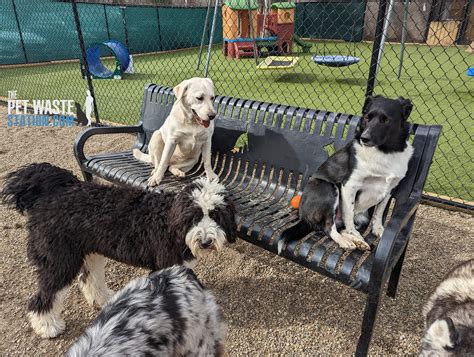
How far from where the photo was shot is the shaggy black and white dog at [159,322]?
4.89 ft

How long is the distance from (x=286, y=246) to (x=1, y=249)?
3.11m

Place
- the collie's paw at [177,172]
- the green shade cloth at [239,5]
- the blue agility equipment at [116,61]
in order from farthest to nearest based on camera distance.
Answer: the green shade cloth at [239,5], the blue agility equipment at [116,61], the collie's paw at [177,172]

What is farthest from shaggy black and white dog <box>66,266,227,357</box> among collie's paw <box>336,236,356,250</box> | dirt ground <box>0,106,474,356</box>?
collie's paw <box>336,236,356,250</box>

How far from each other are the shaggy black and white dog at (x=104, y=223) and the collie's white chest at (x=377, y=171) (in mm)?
986

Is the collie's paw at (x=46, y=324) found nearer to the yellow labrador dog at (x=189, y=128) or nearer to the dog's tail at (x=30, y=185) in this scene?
the dog's tail at (x=30, y=185)

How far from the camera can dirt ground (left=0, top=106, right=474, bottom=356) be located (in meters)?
2.58

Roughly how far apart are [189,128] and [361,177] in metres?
1.83

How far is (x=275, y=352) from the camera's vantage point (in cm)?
253

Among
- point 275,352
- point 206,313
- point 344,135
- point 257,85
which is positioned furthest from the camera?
point 257,85

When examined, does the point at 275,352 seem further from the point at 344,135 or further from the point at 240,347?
the point at 344,135

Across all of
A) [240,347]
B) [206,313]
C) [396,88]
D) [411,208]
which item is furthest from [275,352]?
[396,88]

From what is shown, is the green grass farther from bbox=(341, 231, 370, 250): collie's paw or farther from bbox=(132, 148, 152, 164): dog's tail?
bbox=(132, 148, 152, 164): dog's tail

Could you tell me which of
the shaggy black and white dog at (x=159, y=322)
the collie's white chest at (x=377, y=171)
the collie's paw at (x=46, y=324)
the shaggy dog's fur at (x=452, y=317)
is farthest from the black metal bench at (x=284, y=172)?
the collie's paw at (x=46, y=324)

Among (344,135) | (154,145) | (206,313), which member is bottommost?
(206,313)
